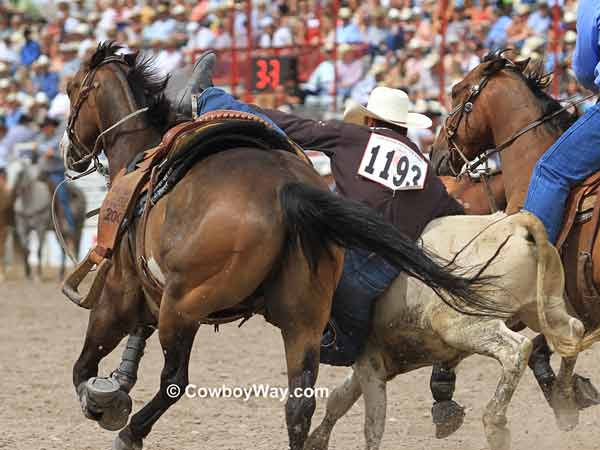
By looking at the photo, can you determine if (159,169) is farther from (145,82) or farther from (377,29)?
(377,29)

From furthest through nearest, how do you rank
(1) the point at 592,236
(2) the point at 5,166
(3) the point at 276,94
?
(2) the point at 5,166, (3) the point at 276,94, (1) the point at 592,236

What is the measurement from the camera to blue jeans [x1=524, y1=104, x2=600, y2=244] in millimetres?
5145

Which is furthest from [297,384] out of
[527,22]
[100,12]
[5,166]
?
[100,12]

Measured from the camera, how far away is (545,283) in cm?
482

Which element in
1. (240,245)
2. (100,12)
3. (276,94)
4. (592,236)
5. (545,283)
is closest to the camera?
(240,245)

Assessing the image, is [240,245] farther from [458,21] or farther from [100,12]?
[100,12]

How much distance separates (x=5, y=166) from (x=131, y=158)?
10.7 m

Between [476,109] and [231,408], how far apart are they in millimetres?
2225

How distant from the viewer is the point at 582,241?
5.20 m

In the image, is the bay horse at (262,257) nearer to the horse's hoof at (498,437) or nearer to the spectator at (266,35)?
the horse's hoof at (498,437)

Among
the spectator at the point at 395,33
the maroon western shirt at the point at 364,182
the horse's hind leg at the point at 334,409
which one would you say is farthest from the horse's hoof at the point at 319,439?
the spectator at the point at 395,33

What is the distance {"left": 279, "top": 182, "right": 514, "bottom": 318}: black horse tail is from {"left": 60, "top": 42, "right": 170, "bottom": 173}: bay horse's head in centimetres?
148

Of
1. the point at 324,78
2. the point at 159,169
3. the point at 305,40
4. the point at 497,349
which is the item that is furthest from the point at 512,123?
the point at 305,40

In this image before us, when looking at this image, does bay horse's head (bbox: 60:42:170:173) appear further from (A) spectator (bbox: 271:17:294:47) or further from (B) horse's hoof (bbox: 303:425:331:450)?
(A) spectator (bbox: 271:17:294:47)
